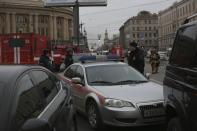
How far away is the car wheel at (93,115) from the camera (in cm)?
907

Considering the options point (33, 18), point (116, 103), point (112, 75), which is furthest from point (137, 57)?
point (33, 18)

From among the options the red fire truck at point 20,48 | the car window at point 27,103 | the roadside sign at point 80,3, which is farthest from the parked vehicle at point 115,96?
the roadside sign at point 80,3

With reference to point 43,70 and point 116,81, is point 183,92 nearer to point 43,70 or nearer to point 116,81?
point 43,70

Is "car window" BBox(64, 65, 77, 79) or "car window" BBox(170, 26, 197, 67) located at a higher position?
"car window" BBox(170, 26, 197, 67)

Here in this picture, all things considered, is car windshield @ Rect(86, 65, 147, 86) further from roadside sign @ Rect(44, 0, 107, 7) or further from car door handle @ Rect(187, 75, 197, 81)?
roadside sign @ Rect(44, 0, 107, 7)

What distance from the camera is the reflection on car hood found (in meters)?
8.84

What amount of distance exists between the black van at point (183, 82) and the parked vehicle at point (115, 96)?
5.37 feet

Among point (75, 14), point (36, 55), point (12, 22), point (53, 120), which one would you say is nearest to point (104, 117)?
point (53, 120)

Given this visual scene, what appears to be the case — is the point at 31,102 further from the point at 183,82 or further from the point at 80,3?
the point at 80,3

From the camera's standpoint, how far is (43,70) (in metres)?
6.38

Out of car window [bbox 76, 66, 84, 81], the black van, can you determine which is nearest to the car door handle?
the black van

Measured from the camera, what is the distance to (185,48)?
634cm

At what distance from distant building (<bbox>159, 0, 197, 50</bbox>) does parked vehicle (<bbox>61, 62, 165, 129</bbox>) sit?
305 feet

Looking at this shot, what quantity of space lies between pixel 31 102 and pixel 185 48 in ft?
7.86
